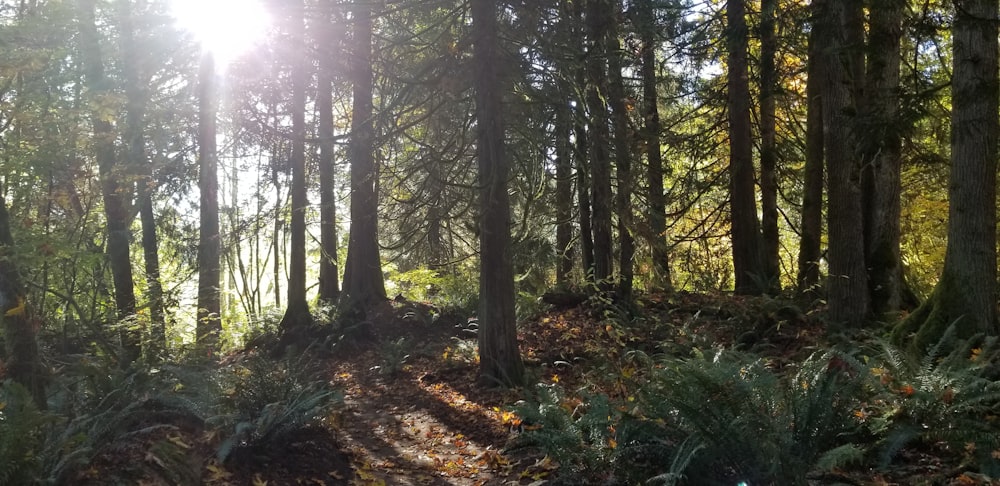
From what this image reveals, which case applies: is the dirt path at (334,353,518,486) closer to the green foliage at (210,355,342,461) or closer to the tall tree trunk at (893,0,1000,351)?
the green foliage at (210,355,342,461)

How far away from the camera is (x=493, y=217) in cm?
866

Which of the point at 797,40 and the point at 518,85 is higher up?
the point at 797,40

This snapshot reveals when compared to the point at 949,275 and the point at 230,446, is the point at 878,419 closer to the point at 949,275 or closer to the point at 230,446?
the point at 949,275

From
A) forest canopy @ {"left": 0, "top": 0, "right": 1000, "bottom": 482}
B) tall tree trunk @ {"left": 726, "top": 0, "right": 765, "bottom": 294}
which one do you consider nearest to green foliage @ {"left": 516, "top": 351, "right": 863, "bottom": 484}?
forest canopy @ {"left": 0, "top": 0, "right": 1000, "bottom": 482}

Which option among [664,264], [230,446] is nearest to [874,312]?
[664,264]

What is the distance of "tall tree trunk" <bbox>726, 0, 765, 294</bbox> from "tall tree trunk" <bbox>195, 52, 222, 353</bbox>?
10.2m

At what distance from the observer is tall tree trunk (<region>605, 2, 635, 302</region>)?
1051 cm

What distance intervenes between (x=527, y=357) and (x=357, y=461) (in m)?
4.48

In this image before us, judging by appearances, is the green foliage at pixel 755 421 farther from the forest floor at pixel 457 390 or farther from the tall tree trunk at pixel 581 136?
the tall tree trunk at pixel 581 136

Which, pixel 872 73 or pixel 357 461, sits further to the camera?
pixel 872 73

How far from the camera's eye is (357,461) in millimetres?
6309

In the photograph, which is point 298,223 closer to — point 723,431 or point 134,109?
point 134,109

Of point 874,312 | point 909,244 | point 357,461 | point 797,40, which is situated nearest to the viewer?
point 357,461

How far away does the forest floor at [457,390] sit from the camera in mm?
5543
